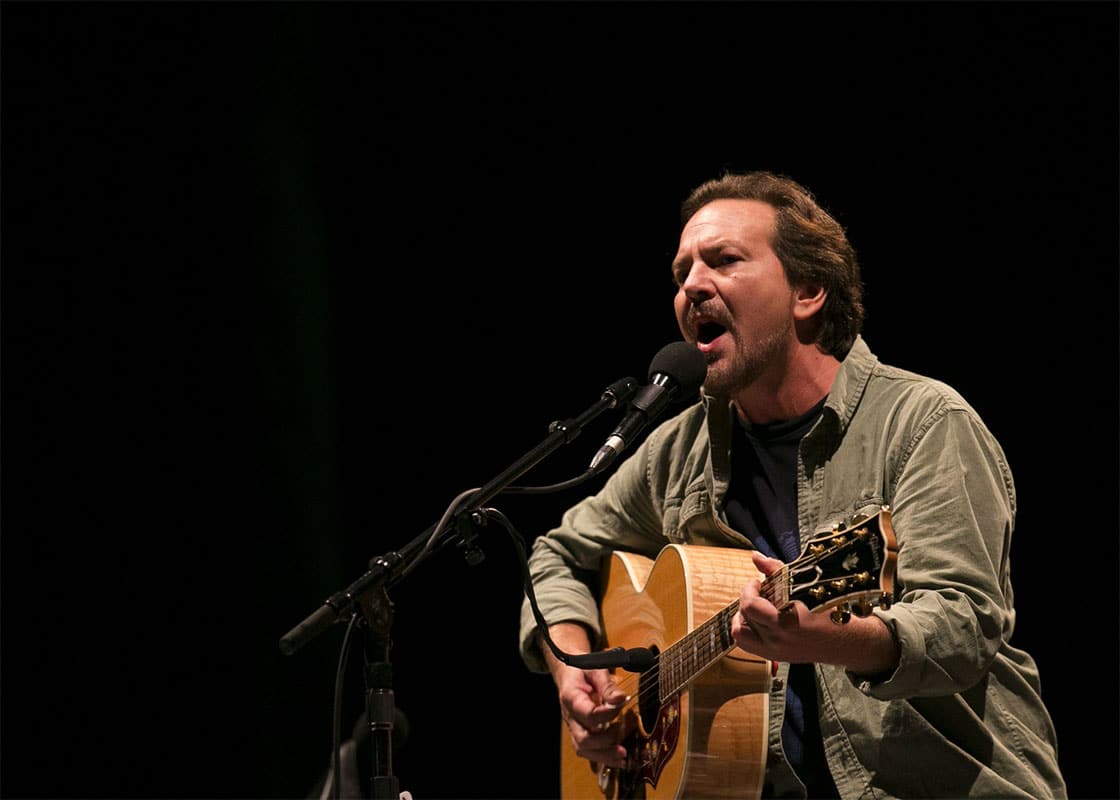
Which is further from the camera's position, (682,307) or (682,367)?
(682,307)

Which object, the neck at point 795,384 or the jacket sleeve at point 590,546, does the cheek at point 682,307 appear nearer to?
the neck at point 795,384

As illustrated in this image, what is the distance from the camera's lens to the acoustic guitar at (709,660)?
186 cm

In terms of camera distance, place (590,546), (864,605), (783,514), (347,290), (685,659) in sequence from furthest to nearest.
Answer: (347,290)
(590,546)
(783,514)
(685,659)
(864,605)

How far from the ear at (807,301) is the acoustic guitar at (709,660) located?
59 cm

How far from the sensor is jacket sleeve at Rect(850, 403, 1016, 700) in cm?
199

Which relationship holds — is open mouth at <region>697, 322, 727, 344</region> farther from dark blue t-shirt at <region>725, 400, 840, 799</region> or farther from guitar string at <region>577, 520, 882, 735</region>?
guitar string at <region>577, 520, 882, 735</region>

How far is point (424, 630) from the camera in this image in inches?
162

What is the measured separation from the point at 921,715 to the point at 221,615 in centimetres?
251

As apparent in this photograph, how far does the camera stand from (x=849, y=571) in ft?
6.09

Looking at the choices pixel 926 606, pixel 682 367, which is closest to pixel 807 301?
pixel 682 367

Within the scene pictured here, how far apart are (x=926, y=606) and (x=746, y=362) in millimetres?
848

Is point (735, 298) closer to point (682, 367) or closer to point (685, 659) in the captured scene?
point (682, 367)

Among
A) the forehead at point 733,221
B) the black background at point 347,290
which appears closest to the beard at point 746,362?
the forehead at point 733,221

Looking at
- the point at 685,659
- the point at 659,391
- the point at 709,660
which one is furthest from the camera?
the point at 685,659
